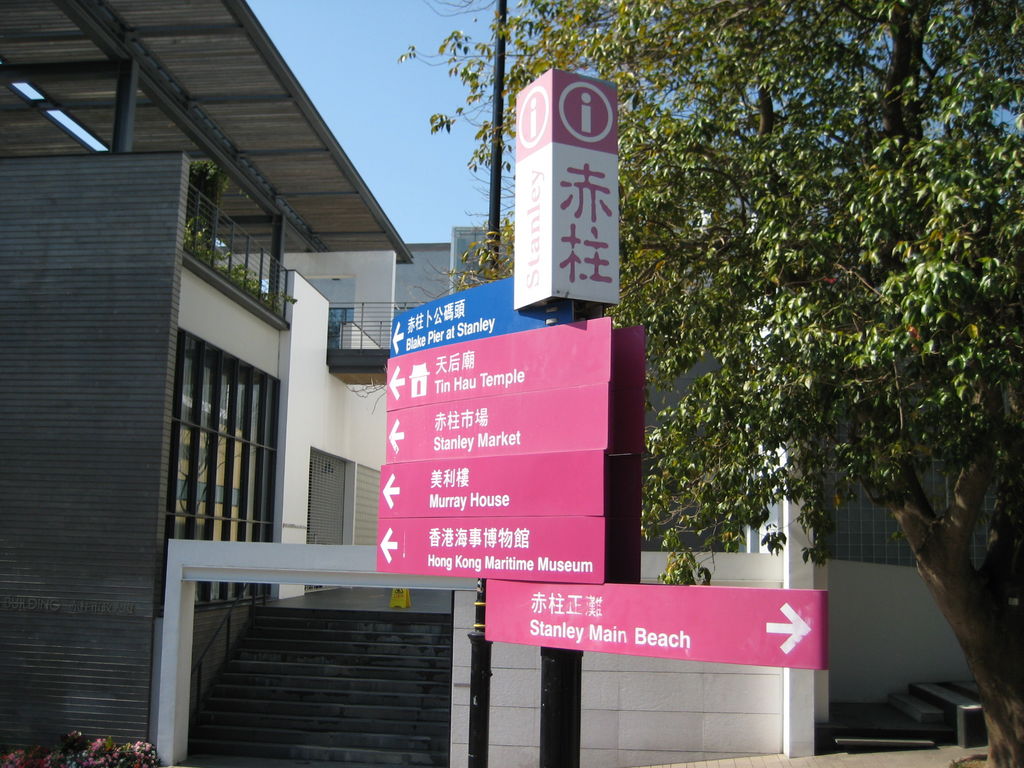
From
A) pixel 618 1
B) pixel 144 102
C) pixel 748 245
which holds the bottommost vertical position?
pixel 748 245

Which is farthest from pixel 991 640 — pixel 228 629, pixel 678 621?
pixel 228 629

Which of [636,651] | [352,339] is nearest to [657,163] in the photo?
[636,651]

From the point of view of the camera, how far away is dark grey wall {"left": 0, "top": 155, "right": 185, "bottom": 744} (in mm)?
14055

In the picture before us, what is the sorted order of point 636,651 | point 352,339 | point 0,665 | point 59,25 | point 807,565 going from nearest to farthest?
point 636,651
point 807,565
point 0,665
point 59,25
point 352,339

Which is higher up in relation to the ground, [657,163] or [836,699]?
[657,163]

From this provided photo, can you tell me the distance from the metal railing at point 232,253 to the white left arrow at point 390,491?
424 inches

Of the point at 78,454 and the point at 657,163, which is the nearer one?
the point at 657,163

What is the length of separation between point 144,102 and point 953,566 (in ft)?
48.2

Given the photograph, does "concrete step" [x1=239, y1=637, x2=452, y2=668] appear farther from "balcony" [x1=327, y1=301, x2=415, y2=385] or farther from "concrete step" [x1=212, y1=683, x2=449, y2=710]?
"balcony" [x1=327, y1=301, x2=415, y2=385]

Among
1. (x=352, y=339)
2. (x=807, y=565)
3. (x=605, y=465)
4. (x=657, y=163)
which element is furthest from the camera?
(x=352, y=339)

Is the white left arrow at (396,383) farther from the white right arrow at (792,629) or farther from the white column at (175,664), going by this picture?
the white column at (175,664)

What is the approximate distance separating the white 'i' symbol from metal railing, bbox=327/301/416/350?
18106 millimetres

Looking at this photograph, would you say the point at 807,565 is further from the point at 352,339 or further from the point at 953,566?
the point at 352,339

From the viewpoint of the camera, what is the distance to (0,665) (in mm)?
14148
